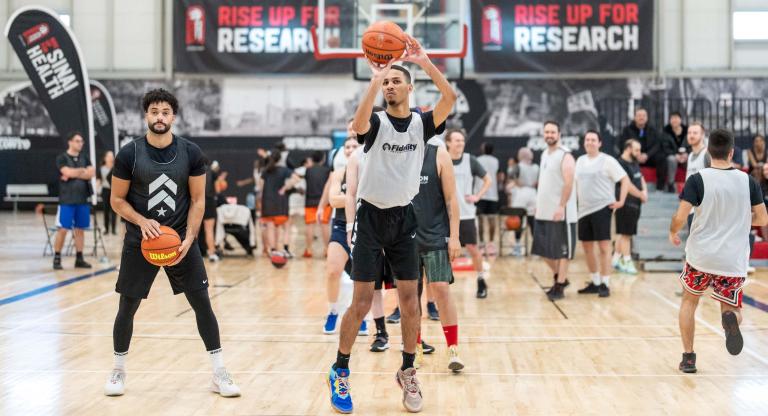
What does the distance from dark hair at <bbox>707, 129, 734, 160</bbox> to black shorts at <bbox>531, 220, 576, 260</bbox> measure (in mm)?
3954

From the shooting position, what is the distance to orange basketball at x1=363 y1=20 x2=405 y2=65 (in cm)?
461

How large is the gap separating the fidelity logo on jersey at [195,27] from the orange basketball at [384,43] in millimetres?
19192

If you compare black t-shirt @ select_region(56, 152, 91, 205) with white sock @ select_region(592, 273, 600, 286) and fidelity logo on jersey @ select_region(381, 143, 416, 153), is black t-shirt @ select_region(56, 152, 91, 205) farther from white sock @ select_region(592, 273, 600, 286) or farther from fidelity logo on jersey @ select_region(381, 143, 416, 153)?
fidelity logo on jersey @ select_region(381, 143, 416, 153)

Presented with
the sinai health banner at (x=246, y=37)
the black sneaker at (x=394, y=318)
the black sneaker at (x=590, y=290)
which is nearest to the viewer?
the black sneaker at (x=394, y=318)

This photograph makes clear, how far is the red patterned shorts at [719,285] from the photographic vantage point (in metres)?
5.86

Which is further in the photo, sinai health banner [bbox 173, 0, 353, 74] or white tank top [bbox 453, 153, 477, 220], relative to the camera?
sinai health banner [bbox 173, 0, 353, 74]

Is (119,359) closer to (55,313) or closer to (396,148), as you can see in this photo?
(396,148)

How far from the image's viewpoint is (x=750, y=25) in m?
22.4

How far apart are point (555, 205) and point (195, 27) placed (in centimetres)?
1557

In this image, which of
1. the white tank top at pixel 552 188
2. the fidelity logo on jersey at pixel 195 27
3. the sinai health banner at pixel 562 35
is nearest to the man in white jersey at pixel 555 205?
the white tank top at pixel 552 188

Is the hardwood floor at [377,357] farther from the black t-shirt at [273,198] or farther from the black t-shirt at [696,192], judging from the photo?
the black t-shirt at [273,198]

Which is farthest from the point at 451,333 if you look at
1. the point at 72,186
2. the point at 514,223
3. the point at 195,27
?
the point at 195,27

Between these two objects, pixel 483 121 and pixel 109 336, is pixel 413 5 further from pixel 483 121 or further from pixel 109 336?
pixel 109 336

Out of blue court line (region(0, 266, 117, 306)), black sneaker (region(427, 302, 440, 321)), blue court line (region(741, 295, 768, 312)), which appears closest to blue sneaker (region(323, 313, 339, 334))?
black sneaker (region(427, 302, 440, 321))
